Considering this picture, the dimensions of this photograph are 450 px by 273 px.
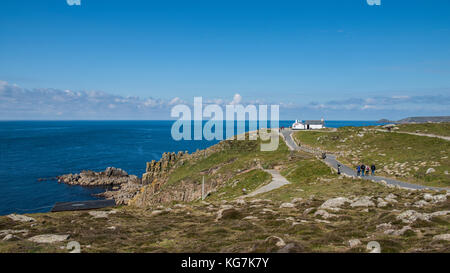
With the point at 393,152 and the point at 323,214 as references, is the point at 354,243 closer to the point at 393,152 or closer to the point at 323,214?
the point at 323,214

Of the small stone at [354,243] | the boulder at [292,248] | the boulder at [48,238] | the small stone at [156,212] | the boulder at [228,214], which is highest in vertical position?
the boulder at [292,248]

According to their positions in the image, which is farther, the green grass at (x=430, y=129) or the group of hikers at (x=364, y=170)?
A: the green grass at (x=430, y=129)

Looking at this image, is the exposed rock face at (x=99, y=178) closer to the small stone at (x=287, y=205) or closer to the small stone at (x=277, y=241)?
the small stone at (x=287, y=205)

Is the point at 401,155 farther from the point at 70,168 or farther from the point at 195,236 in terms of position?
the point at 70,168

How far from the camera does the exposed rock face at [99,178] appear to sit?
302 ft

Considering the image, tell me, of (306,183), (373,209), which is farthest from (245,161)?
(373,209)

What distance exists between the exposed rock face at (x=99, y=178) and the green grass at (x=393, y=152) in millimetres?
61536

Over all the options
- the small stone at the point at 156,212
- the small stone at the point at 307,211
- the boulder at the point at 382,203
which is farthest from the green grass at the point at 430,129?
the small stone at the point at 156,212

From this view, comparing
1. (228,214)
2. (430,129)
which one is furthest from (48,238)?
(430,129)

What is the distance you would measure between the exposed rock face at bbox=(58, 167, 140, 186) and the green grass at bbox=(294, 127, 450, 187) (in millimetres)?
61536

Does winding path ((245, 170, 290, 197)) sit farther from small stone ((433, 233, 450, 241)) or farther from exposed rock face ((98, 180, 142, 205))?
exposed rock face ((98, 180, 142, 205))

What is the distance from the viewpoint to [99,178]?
9675cm

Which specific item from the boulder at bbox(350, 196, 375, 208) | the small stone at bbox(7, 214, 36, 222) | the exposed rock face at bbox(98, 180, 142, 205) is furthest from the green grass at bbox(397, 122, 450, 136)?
the exposed rock face at bbox(98, 180, 142, 205)
